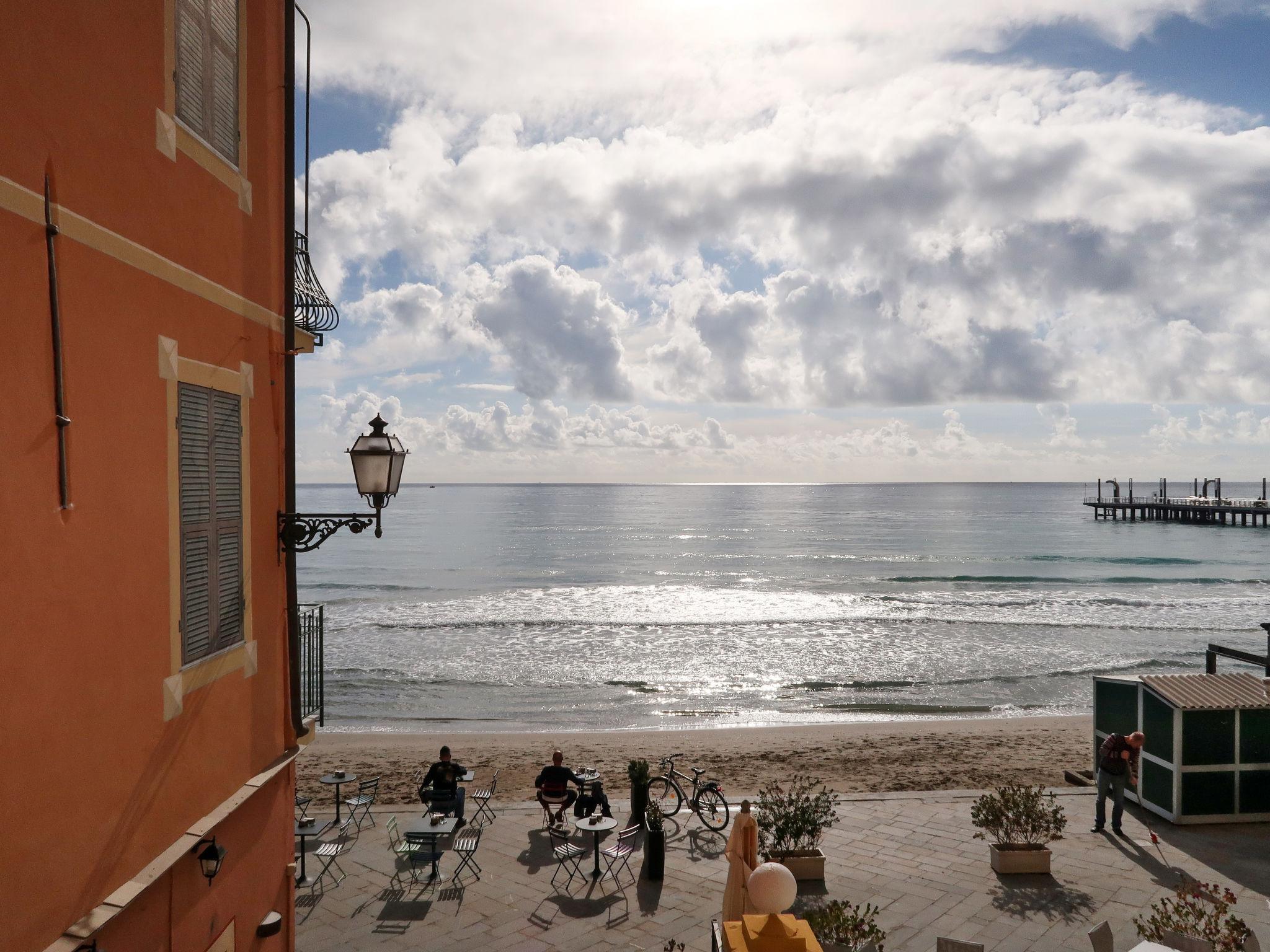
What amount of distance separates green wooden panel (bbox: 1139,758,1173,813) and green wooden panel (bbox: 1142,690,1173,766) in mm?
176

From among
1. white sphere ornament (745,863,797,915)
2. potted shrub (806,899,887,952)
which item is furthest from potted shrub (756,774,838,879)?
white sphere ornament (745,863,797,915)

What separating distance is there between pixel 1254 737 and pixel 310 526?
11995 millimetres

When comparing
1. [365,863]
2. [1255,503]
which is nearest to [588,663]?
[365,863]

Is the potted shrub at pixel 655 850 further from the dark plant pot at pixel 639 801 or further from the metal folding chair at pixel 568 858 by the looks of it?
the dark plant pot at pixel 639 801

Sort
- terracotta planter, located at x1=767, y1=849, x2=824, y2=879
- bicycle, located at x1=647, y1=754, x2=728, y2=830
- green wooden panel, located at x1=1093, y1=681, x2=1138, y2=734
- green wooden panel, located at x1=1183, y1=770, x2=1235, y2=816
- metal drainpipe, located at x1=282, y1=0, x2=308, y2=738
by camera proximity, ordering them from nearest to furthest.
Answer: metal drainpipe, located at x1=282, y1=0, x2=308, y2=738
terracotta planter, located at x1=767, y1=849, x2=824, y2=879
green wooden panel, located at x1=1183, y1=770, x2=1235, y2=816
bicycle, located at x1=647, y1=754, x2=728, y2=830
green wooden panel, located at x1=1093, y1=681, x2=1138, y2=734

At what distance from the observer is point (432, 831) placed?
10336mm

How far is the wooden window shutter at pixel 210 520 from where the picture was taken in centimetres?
537

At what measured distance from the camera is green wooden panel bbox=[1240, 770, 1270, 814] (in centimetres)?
1148

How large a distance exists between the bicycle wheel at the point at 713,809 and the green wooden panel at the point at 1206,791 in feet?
19.8

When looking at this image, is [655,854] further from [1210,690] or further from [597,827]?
[1210,690]

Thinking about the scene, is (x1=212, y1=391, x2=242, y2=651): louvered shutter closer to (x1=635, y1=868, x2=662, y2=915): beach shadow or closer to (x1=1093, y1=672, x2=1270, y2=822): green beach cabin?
(x1=635, y1=868, x2=662, y2=915): beach shadow

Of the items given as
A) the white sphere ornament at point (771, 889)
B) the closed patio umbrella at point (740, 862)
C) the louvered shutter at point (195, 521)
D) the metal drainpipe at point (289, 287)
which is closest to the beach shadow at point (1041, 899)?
the closed patio umbrella at point (740, 862)

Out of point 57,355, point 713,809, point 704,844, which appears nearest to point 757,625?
point 713,809

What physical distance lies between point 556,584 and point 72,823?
48970 mm
